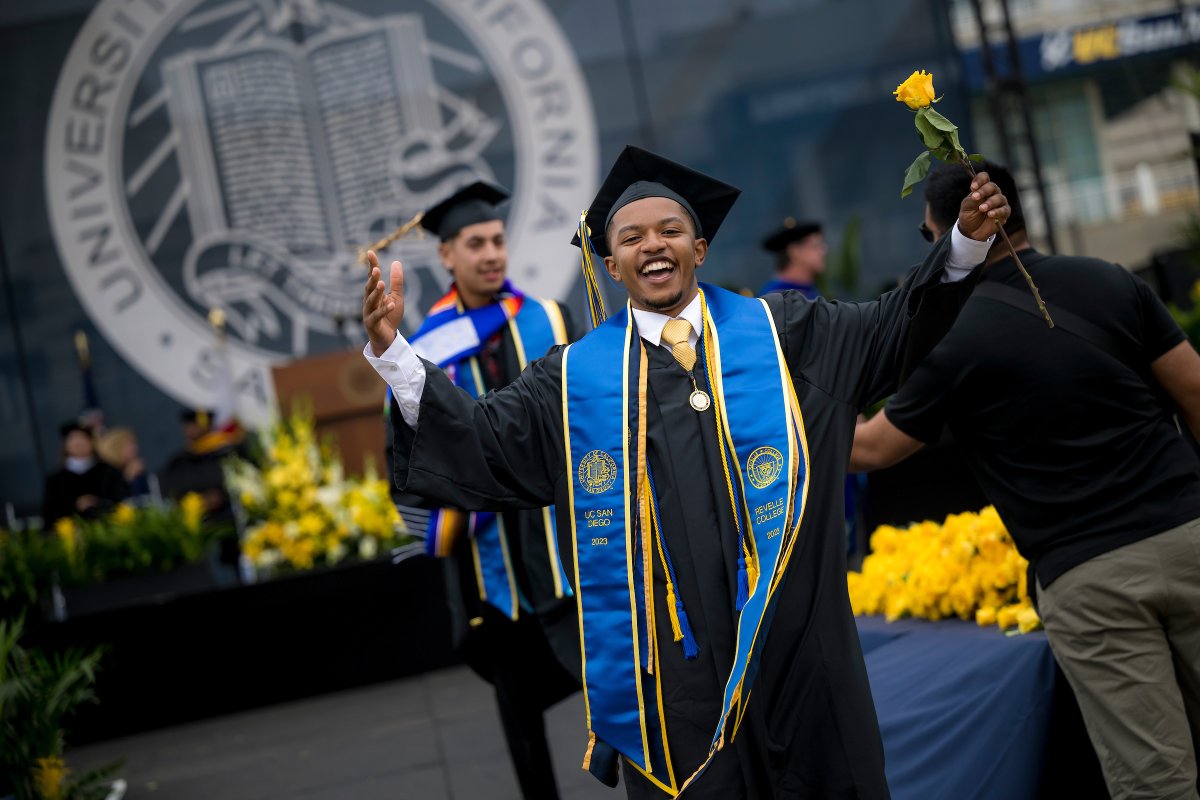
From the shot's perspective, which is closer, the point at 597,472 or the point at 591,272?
the point at 597,472

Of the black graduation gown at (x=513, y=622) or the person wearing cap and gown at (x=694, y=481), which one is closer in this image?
the person wearing cap and gown at (x=694, y=481)

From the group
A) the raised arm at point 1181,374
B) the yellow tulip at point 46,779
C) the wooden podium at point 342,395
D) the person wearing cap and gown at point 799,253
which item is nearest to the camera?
the raised arm at point 1181,374

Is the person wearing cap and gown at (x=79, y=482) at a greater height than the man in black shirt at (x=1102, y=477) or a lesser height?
greater

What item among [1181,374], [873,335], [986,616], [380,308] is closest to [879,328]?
[873,335]

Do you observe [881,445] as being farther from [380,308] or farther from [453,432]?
[380,308]

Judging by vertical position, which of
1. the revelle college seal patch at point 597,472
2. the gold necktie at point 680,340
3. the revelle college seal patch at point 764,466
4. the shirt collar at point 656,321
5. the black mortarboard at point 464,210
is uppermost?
the black mortarboard at point 464,210

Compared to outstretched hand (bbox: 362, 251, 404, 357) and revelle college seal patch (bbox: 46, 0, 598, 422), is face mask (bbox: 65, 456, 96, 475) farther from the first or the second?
outstretched hand (bbox: 362, 251, 404, 357)

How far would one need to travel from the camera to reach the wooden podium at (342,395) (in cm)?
859

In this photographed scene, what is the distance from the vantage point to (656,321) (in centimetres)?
272

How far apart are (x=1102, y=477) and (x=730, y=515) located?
2.97ft

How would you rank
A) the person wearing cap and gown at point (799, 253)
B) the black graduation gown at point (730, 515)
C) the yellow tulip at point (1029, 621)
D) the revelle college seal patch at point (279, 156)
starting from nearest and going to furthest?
the black graduation gown at point (730, 515), the yellow tulip at point (1029, 621), the person wearing cap and gown at point (799, 253), the revelle college seal patch at point (279, 156)

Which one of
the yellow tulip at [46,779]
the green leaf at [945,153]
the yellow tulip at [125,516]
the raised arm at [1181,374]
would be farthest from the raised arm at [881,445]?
the yellow tulip at [125,516]

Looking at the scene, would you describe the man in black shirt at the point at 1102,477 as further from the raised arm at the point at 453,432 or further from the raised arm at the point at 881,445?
the raised arm at the point at 453,432

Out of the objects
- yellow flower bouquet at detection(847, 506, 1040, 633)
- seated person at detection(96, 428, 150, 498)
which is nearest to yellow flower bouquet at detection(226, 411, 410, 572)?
seated person at detection(96, 428, 150, 498)
